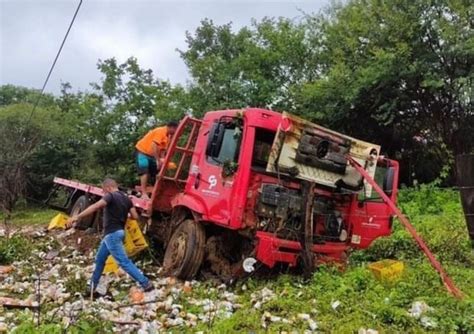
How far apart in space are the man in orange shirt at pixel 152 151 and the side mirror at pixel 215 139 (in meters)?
1.88

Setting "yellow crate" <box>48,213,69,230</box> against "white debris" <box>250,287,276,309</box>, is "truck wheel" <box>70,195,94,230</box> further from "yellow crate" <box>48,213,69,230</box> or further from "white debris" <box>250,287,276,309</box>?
"white debris" <box>250,287,276,309</box>

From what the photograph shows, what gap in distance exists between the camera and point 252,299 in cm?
595

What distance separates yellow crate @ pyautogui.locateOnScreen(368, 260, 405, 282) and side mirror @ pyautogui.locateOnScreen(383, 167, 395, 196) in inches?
61.7

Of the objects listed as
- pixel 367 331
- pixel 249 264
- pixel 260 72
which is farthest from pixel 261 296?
pixel 260 72

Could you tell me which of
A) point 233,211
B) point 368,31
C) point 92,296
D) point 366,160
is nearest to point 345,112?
point 368,31

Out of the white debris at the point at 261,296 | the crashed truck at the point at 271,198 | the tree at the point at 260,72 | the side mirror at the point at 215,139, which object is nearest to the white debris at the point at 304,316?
the white debris at the point at 261,296

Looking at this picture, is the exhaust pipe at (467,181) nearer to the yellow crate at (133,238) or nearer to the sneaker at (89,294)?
the yellow crate at (133,238)

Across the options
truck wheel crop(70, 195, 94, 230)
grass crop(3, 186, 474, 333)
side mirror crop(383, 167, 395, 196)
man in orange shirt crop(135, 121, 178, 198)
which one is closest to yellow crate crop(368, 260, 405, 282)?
grass crop(3, 186, 474, 333)

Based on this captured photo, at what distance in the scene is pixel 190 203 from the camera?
7.44 m

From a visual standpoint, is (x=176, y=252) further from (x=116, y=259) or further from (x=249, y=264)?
(x=249, y=264)

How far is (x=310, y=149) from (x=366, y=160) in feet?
3.27

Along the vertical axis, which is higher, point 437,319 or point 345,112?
point 345,112

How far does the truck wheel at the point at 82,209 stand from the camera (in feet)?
35.2

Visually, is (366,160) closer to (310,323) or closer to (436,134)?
(310,323)
